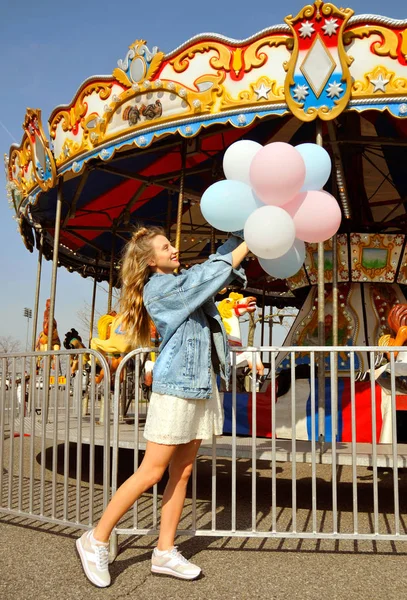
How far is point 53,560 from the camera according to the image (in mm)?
3105

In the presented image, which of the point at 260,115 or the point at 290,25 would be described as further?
the point at 260,115

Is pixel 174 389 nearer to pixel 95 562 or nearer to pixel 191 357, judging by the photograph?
pixel 191 357

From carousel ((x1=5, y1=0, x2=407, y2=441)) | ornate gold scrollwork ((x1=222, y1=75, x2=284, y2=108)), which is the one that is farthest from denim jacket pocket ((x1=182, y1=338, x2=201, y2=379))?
ornate gold scrollwork ((x1=222, y1=75, x2=284, y2=108))

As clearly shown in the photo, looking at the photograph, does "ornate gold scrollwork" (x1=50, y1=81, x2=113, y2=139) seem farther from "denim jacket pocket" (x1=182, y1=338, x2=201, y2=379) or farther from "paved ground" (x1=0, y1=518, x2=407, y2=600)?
"paved ground" (x1=0, y1=518, x2=407, y2=600)

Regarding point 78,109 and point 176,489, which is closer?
point 176,489

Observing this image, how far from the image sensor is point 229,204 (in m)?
3.06

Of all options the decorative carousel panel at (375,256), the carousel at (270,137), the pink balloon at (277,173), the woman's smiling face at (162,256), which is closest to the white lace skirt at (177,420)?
the woman's smiling face at (162,256)

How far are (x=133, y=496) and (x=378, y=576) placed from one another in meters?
1.29

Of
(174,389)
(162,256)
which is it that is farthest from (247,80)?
(174,389)

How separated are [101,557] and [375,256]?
6.21m

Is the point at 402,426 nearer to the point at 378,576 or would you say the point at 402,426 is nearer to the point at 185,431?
the point at 378,576

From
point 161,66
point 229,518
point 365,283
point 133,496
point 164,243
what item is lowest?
point 229,518

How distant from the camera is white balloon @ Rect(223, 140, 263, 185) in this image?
3.19 m

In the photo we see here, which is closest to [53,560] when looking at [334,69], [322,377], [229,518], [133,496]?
[133,496]
